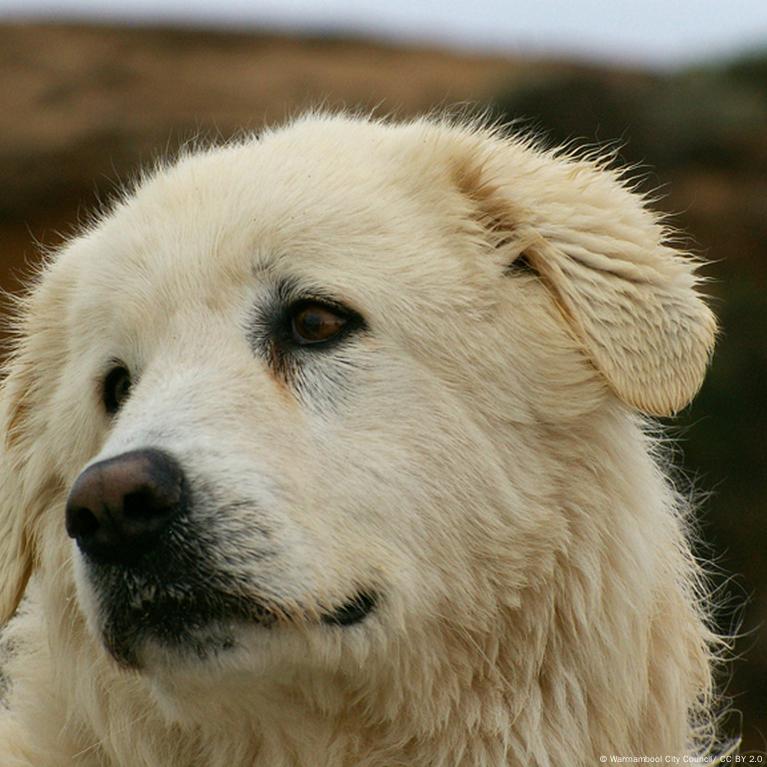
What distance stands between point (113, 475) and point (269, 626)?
550mm

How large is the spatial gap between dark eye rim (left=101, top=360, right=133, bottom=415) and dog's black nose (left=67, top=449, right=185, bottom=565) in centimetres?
67

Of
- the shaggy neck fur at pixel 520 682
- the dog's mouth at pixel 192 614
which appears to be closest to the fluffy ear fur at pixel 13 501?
the shaggy neck fur at pixel 520 682

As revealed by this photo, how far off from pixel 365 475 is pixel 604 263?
0.97 metres

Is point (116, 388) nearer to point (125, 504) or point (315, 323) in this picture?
point (315, 323)

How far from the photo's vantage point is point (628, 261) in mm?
3926

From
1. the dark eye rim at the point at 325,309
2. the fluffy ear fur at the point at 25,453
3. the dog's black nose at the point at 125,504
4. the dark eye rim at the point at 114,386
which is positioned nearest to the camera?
the dog's black nose at the point at 125,504

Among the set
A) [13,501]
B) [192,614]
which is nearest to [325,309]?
[192,614]

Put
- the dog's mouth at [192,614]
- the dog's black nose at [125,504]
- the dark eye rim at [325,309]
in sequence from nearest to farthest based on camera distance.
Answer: the dog's black nose at [125,504] < the dog's mouth at [192,614] < the dark eye rim at [325,309]

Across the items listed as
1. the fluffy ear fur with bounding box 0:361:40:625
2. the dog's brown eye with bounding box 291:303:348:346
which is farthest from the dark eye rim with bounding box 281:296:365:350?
the fluffy ear fur with bounding box 0:361:40:625

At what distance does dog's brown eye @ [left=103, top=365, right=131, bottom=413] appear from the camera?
4.00m

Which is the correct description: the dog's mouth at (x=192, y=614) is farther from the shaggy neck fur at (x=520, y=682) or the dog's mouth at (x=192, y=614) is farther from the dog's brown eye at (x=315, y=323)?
the dog's brown eye at (x=315, y=323)

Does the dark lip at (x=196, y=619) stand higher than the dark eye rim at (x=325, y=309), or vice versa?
the dark eye rim at (x=325, y=309)

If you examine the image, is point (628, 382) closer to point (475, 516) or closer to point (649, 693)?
point (475, 516)

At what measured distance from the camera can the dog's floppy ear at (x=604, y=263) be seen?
3.76 m
